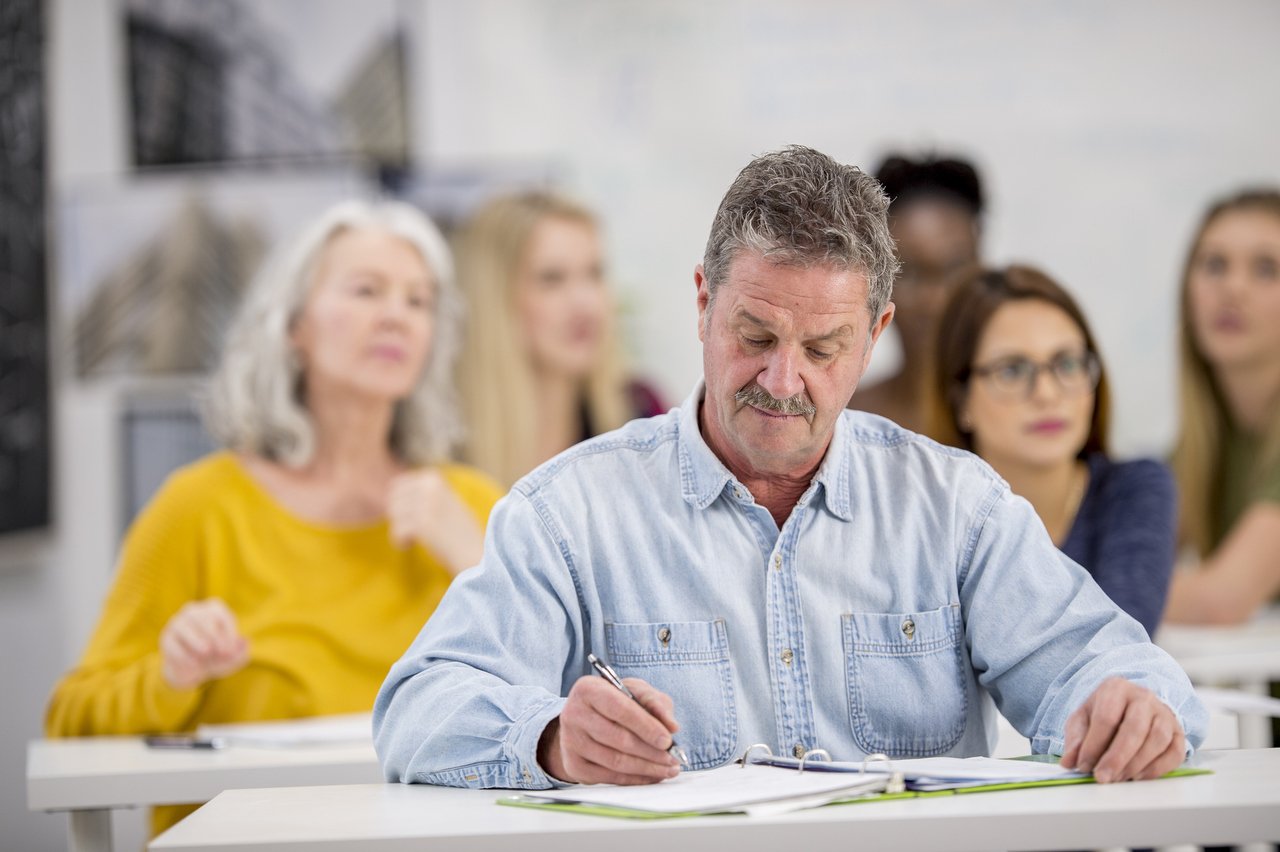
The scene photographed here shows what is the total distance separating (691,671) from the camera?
158cm

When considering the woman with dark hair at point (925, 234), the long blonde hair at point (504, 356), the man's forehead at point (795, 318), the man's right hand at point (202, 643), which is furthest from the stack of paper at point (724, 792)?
the long blonde hair at point (504, 356)

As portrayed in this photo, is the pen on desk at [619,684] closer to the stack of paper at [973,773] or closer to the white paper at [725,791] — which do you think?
the white paper at [725,791]

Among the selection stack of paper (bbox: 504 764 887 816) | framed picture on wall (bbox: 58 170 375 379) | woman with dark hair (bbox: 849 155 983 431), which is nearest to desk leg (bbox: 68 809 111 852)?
stack of paper (bbox: 504 764 887 816)

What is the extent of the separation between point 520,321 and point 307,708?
1.67 m

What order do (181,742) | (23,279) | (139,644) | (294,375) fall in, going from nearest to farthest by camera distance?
(181,742) → (139,644) → (294,375) → (23,279)

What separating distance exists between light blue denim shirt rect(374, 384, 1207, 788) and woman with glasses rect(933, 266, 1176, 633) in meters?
0.78

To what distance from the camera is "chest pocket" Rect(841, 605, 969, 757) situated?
159 centimetres

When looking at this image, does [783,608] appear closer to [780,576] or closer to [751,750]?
[780,576]

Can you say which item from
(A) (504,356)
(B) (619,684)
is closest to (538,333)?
(A) (504,356)

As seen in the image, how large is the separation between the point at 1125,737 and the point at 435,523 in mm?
1688

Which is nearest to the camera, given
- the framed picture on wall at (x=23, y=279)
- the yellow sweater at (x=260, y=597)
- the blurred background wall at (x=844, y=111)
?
the yellow sweater at (x=260, y=597)

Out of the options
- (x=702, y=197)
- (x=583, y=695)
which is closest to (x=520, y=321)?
(x=702, y=197)

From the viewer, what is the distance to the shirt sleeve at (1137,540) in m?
2.38

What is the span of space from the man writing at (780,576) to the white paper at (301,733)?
66cm
